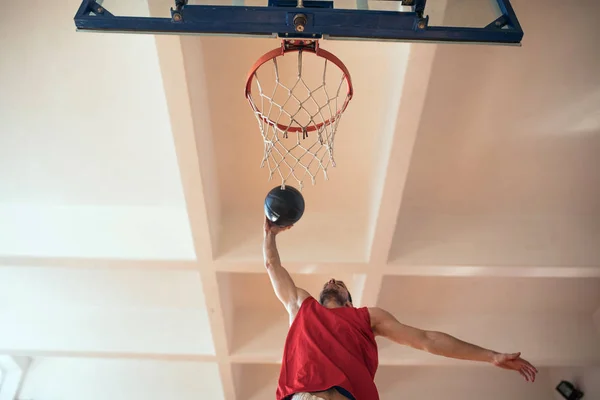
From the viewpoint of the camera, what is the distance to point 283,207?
285 cm

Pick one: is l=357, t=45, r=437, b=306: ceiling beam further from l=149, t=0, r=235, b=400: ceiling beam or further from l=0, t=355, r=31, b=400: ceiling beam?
l=0, t=355, r=31, b=400: ceiling beam

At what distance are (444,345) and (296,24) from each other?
1668mm

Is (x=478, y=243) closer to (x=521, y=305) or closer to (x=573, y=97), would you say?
(x=573, y=97)

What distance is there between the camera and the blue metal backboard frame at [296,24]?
2193 millimetres

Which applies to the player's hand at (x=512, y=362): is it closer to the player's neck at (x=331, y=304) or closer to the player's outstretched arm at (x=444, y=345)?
the player's outstretched arm at (x=444, y=345)

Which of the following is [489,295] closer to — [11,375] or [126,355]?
[126,355]

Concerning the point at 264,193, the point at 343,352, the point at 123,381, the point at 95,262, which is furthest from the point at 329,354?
the point at 123,381

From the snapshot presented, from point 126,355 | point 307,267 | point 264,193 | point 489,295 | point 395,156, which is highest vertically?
point 395,156

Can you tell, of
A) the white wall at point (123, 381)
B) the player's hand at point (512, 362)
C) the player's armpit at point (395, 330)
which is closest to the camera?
the player's hand at point (512, 362)

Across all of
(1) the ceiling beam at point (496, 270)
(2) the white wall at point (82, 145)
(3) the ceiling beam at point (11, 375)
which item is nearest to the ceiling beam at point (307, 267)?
(1) the ceiling beam at point (496, 270)

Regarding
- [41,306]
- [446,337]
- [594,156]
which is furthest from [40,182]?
[594,156]

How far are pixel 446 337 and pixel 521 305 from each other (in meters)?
3.53

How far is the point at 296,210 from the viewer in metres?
2.88

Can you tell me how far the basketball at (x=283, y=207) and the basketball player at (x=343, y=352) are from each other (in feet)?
1.54
